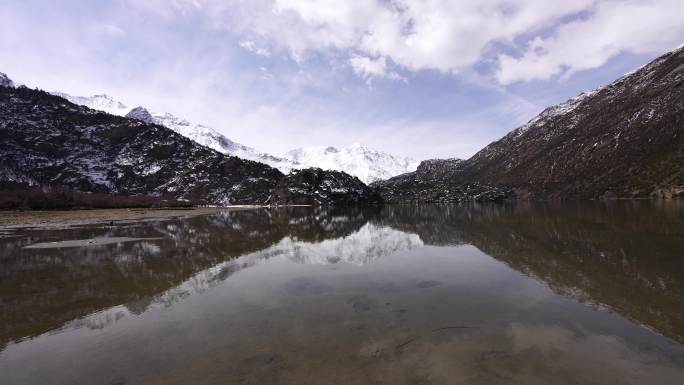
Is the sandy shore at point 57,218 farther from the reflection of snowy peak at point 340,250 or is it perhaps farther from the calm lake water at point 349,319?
the reflection of snowy peak at point 340,250

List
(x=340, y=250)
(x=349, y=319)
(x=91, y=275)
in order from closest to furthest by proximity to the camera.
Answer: (x=349, y=319), (x=91, y=275), (x=340, y=250)

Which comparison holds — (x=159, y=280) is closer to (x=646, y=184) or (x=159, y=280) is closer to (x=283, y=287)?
(x=283, y=287)

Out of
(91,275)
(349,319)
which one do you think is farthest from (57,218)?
(349,319)

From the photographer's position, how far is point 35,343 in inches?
524

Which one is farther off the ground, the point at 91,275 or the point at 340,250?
the point at 91,275

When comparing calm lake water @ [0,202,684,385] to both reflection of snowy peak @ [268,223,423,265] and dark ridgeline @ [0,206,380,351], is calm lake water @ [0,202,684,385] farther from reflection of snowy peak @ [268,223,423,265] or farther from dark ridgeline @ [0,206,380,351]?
reflection of snowy peak @ [268,223,423,265]

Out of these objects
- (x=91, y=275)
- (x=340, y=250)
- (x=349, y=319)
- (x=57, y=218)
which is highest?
(x=57, y=218)

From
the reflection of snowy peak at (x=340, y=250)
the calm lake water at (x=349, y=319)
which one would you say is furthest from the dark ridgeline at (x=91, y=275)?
the reflection of snowy peak at (x=340, y=250)

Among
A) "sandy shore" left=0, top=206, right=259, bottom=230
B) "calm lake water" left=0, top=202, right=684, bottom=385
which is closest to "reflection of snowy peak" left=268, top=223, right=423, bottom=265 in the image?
"calm lake water" left=0, top=202, right=684, bottom=385

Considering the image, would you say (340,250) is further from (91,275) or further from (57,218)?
(57,218)

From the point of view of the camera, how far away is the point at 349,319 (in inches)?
604

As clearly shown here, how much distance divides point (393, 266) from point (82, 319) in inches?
777

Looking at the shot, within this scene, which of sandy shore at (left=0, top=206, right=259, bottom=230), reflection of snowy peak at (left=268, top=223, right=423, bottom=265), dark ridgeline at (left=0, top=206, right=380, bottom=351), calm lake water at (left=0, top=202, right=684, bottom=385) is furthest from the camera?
sandy shore at (left=0, top=206, right=259, bottom=230)

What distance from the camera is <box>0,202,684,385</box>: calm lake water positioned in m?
10.6
